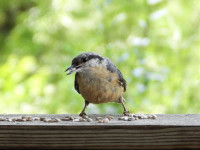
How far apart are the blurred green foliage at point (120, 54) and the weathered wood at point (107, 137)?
306 centimetres

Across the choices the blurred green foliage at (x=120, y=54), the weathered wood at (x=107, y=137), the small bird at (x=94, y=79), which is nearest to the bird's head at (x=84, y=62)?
the small bird at (x=94, y=79)

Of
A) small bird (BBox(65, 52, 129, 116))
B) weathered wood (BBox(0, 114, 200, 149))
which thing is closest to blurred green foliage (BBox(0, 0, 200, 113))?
small bird (BBox(65, 52, 129, 116))

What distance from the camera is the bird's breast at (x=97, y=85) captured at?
9.99ft

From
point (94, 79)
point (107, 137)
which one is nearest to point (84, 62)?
point (94, 79)

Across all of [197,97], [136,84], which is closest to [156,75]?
[136,84]

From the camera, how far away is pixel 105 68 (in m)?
3.18

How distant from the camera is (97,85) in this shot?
304cm

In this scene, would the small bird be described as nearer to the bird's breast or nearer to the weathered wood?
the bird's breast

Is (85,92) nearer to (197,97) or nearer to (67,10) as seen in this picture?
(197,97)

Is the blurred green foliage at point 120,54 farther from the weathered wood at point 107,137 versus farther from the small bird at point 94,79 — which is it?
the weathered wood at point 107,137

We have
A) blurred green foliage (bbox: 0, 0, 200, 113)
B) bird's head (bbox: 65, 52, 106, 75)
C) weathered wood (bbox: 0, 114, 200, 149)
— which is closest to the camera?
weathered wood (bbox: 0, 114, 200, 149)

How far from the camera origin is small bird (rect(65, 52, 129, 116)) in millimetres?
3045

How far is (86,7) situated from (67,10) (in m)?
0.31

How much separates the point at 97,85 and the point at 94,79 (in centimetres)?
5
